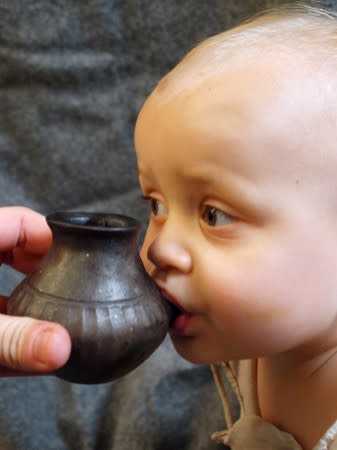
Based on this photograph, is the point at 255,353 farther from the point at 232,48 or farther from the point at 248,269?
the point at 232,48

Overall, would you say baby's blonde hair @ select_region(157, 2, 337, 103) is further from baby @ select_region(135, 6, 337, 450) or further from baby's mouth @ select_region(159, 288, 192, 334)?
baby's mouth @ select_region(159, 288, 192, 334)

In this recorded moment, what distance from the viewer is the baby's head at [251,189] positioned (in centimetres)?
67

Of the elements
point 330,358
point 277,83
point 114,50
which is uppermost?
point 277,83

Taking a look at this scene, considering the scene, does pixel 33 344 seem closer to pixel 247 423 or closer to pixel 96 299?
pixel 96 299

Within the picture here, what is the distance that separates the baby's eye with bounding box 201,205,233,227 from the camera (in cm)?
69

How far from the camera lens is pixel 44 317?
0.61m

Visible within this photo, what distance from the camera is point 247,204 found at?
68cm

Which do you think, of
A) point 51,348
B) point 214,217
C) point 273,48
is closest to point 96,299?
point 51,348

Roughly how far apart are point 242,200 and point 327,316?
0.18 meters

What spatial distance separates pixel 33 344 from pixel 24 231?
0.40m

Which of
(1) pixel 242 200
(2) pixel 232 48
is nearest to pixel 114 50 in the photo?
(2) pixel 232 48

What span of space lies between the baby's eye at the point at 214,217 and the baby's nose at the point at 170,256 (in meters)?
0.04

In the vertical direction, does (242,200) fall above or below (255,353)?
above

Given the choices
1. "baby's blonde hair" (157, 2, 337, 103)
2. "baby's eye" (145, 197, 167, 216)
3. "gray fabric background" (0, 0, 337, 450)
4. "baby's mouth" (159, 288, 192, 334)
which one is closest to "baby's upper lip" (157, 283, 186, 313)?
"baby's mouth" (159, 288, 192, 334)
